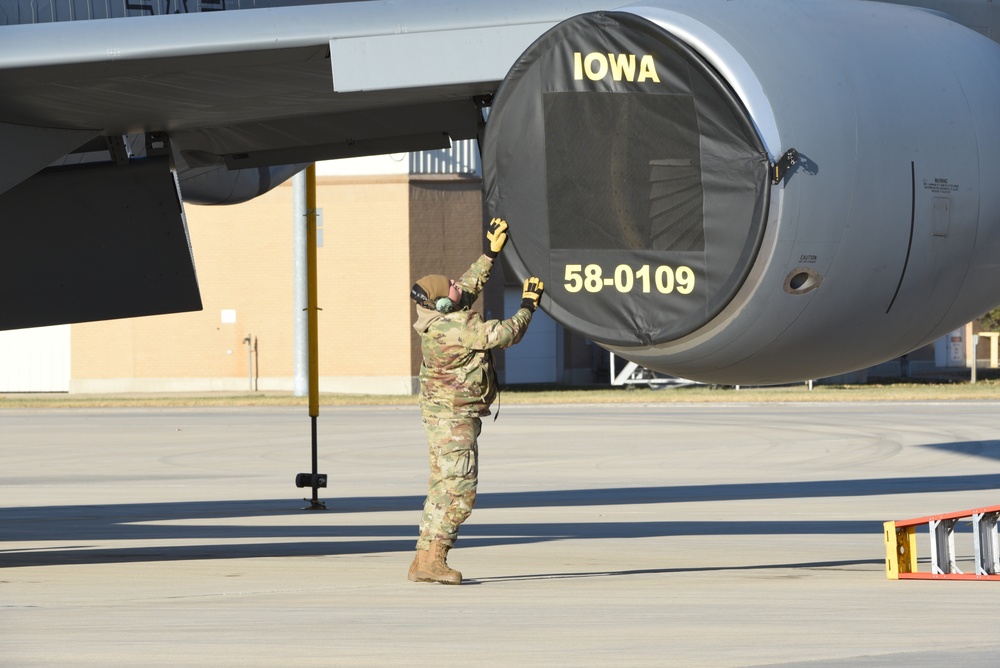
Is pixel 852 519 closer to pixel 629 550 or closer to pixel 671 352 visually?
pixel 629 550

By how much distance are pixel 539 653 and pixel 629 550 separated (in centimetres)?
454

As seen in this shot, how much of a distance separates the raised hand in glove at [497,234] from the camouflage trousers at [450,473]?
70.0 inches

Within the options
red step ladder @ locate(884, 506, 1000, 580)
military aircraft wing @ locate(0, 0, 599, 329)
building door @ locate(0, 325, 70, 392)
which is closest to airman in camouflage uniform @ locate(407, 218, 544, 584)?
military aircraft wing @ locate(0, 0, 599, 329)

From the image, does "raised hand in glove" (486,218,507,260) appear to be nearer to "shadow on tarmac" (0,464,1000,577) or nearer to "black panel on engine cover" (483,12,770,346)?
"black panel on engine cover" (483,12,770,346)

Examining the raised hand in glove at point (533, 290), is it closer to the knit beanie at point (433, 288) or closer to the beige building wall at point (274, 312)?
the knit beanie at point (433, 288)

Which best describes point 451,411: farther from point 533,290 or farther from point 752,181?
point 752,181

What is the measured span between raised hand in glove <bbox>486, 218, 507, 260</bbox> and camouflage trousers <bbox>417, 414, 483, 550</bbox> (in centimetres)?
178

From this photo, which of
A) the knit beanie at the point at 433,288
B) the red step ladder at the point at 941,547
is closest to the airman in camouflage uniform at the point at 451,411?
the knit beanie at the point at 433,288

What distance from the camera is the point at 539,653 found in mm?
6887

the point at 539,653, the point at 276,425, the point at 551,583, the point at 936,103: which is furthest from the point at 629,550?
the point at 276,425

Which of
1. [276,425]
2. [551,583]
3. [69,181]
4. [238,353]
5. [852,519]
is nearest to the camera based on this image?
[551,583]

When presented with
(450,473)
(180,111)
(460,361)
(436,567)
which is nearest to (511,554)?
(436,567)

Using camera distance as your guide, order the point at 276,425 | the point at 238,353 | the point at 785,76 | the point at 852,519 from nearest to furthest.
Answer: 1. the point at 785,76
2. the point at 852,519
3. the point at 276,425
4. the point at 238,353

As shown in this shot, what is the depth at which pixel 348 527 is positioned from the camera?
13.5 m
